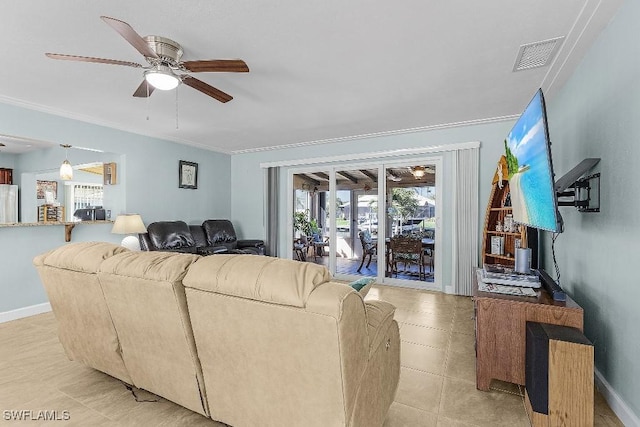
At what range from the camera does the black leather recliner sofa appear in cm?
463

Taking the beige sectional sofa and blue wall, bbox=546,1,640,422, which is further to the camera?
blue wall, bbox=546,1,640,422

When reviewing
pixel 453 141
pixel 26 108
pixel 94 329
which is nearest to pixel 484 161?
pixel 453 141

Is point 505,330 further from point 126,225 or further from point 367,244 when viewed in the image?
point 126,225

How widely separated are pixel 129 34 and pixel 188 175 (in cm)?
Result: 407

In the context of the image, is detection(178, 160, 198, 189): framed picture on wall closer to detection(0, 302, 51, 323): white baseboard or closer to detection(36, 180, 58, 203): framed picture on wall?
detection(36, 180, 58, 203): framed picture on wall

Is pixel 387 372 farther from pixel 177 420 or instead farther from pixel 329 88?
pixel 329 88

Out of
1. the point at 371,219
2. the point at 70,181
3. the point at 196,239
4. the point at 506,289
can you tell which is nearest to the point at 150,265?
the point at 506,289

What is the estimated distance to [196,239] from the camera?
17.4ft

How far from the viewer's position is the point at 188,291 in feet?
4.70

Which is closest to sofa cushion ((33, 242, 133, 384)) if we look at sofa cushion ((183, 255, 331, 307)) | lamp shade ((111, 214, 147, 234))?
sofa cushion ((183, 255, 331, 307))

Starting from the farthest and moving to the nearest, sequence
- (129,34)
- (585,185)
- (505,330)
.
Answer: (585,185)
(505,330)
(129,34)

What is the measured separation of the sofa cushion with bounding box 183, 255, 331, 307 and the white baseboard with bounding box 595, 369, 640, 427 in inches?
75.3

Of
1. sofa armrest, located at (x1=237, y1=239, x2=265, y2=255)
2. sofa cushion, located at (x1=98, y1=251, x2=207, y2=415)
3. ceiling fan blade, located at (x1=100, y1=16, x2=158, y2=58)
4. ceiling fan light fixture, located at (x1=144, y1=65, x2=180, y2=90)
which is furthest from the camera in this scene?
sofa armrest, located at (x1=237, y1=239, x2=265, y2=255)

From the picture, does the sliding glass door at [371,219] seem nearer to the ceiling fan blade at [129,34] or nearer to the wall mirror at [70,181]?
the wall mirror at [70,181]
